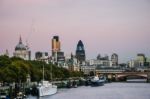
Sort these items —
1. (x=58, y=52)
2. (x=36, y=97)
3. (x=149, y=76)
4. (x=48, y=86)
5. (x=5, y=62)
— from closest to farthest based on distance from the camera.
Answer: (x=36, y=97) → (x=48, y=86) → (x=5, y=62) → (x=149, y=76) → (x=58, y=52)

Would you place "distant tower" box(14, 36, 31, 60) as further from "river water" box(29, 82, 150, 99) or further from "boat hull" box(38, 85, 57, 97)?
"boat hull" box(38, 85, 57, 97)

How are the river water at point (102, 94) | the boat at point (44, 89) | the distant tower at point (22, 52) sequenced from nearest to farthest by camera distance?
the river water at point (102, 94), the boat at point (44, 89), the distant tower at point (22, 52)

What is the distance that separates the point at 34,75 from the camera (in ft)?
211

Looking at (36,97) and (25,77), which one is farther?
(25,77)

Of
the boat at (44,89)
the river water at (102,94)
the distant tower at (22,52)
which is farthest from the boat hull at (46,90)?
the distant tower at (22,52)

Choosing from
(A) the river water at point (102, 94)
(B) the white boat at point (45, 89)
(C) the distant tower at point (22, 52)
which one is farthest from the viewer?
(C) the distant tower at point (22, 52)

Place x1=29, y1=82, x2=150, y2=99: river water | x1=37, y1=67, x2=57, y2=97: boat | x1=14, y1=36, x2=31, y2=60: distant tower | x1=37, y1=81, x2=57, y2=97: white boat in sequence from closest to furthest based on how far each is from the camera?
1. x1=29, y1=82, x2=150, y2=99: river water
2. x1=37, y1=67, x2=57, y2=97: boat
3. x1=37, y1=81, x2=57, y2=97: white boat
4. x1=14, y1=36, x2=31, y2=60: distant tower

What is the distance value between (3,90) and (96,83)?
44407 millimetres

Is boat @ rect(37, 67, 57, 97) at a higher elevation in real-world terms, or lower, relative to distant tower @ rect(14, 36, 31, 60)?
lower

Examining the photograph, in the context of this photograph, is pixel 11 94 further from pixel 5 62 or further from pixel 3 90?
pixel 5 62

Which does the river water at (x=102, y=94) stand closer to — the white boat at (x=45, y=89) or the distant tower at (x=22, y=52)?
the white boat at (x=45, y=89)

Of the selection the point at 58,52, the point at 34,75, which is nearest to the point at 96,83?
the point at 34,75

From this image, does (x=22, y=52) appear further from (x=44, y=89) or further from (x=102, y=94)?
(x=44, y=89)

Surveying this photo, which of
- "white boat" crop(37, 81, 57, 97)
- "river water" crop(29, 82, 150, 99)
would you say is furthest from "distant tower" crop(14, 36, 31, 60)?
"white boat" crop(37, 81, 57, 97)
